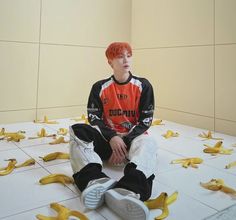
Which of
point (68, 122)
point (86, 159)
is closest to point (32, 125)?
point (68, 122)

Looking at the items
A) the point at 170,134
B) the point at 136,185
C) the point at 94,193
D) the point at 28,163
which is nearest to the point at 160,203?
the point at 136,185

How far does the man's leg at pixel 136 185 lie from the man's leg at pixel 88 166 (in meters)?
0.04

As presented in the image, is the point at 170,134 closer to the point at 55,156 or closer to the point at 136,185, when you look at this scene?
the point at 55,156

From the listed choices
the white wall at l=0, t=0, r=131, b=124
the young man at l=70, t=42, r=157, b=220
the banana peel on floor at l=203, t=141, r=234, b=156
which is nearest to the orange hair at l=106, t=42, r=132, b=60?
the young man at l=70, t=42, r=157, b=220

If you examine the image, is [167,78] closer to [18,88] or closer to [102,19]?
[102,19]

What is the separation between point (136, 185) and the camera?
3.18 feet

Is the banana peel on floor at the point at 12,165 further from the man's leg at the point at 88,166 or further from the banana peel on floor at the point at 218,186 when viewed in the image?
the banana peel on floor at the point at 218,186

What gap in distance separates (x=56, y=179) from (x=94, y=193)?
0.30m

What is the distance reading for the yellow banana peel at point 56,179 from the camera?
1.15 metres

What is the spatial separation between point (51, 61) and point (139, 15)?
3.47ft

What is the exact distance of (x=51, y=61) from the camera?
2.44 metres

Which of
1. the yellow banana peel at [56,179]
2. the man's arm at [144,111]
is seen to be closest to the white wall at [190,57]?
the man's arm at [144,111]

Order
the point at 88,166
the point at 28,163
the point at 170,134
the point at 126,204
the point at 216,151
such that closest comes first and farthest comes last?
the point at 126,204 < the point at 88,166 < the point at 28,163 < the point at 216,151 < the point at 170,134

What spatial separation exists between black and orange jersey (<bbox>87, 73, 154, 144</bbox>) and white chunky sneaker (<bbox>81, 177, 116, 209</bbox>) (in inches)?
15.9
